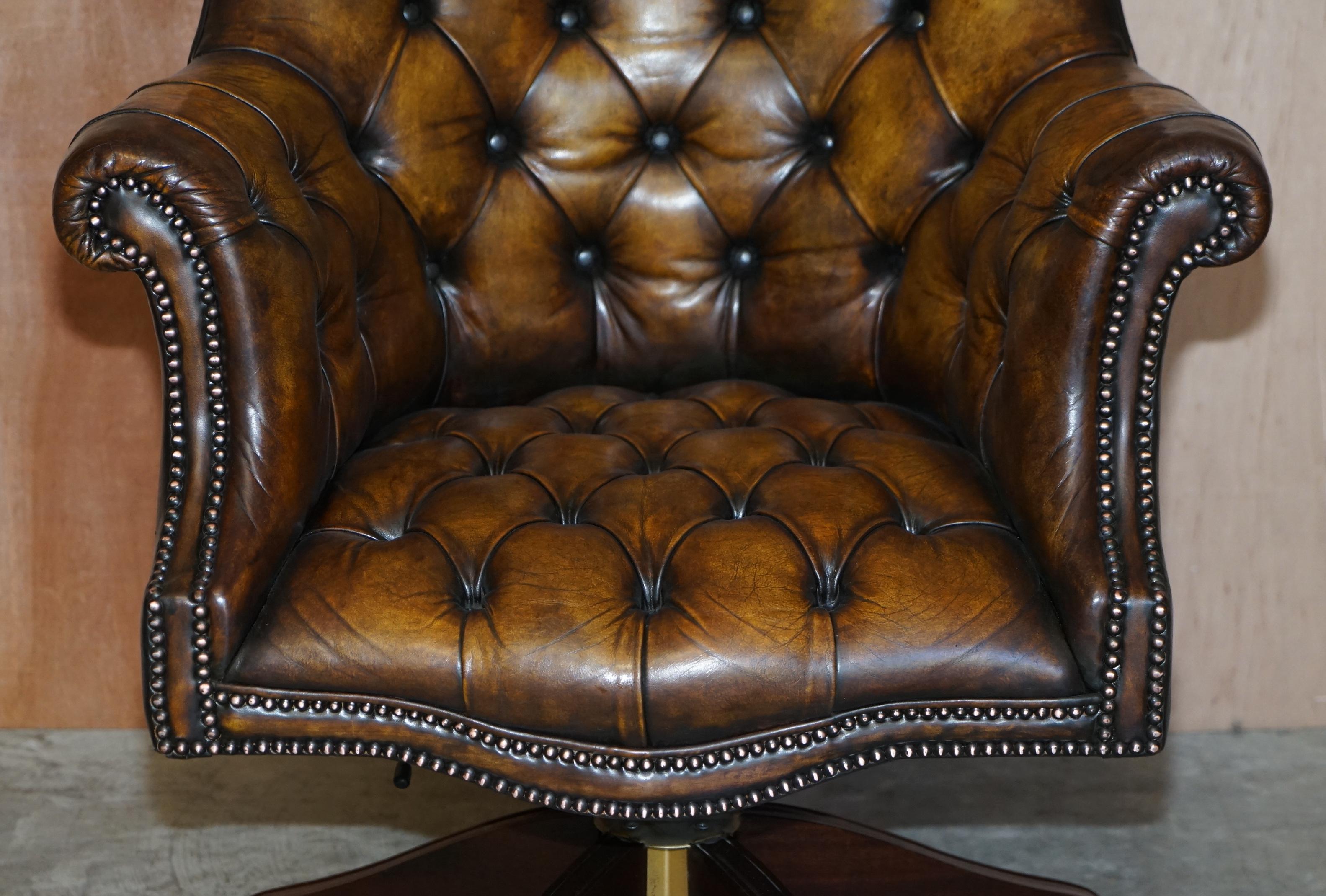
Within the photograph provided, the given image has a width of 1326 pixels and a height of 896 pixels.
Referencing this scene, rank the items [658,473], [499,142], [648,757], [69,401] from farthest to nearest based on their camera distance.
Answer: [69,401], [499,142], [658,473], [648,757]

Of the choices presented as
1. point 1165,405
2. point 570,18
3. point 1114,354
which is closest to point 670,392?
point 570,18

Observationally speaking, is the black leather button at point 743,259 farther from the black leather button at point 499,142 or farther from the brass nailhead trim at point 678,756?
the brass nailhead trim at point 678,756

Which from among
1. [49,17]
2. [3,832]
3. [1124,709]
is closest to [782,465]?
[1124,709]

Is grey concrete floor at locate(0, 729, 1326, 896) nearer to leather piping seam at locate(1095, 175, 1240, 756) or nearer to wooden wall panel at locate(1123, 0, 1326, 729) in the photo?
wooden wall panel at locate(1123, 0, 1326, 729)

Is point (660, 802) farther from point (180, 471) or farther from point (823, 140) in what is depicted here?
point (823, 140)

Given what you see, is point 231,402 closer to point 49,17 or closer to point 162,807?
point 162,807

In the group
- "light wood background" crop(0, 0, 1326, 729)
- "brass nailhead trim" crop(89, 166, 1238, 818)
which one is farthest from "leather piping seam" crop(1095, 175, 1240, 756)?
"light wood background" crop(0, 0, 1326, 729)

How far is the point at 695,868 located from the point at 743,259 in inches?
25.6

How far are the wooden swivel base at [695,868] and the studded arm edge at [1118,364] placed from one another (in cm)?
42

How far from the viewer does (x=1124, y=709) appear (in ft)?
2.98

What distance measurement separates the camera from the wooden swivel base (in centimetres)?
121

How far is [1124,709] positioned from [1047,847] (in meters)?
0.61

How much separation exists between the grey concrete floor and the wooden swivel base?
18cm

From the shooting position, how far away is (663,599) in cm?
91
